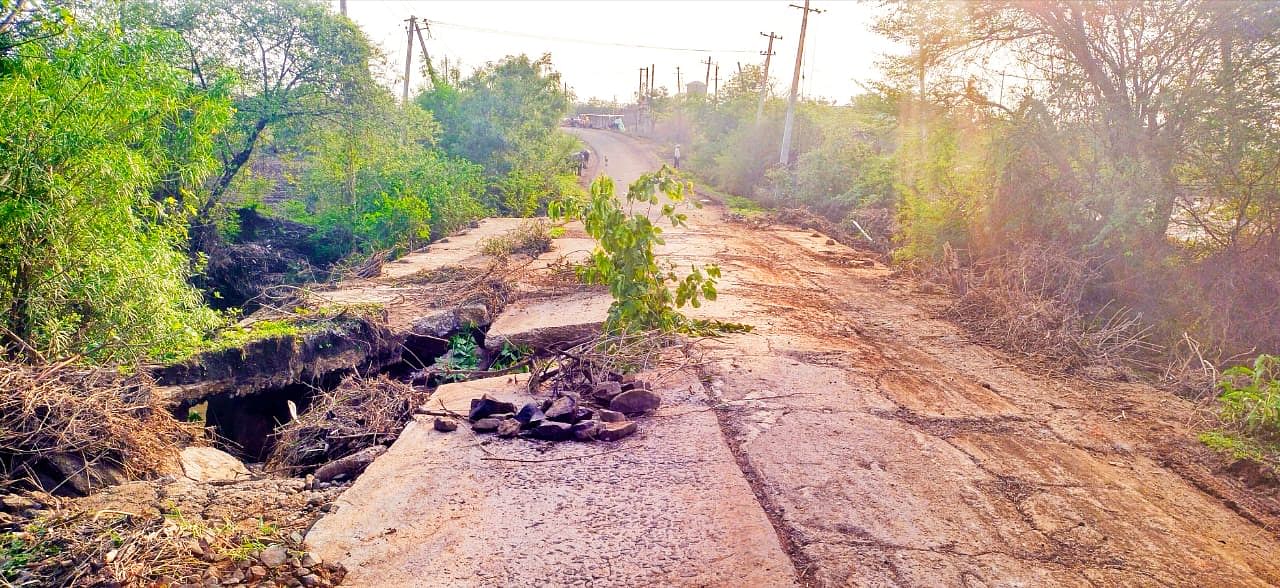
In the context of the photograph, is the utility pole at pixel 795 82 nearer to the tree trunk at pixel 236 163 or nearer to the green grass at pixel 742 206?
the green grass at pixel 742 206

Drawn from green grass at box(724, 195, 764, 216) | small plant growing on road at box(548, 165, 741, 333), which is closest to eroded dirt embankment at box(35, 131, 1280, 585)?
small plant growing on road at box(548, 165, 741, 333)

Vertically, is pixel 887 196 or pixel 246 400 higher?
pixel 887 196

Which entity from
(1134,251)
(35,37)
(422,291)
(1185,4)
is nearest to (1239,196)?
(1134,251)

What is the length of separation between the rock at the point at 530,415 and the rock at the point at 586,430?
0.66 feet

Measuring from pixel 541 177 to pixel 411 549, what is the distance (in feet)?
55.7

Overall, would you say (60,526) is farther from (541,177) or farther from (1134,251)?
(541,177)

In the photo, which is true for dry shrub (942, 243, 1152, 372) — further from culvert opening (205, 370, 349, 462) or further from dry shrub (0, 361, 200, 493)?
dry shrub (0, 361, 200, 493)

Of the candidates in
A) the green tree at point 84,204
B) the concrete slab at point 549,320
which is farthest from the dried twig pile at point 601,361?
the green tree at point 84,204

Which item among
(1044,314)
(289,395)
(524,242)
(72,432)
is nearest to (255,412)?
(289,395)

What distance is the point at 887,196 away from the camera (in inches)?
601

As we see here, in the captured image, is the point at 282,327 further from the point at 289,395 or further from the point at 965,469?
the point at 965,469

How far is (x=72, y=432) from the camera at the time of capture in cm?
388

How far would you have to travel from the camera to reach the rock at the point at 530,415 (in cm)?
413

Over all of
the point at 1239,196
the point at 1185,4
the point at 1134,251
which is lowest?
the point at 1134,251
